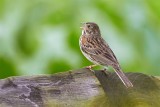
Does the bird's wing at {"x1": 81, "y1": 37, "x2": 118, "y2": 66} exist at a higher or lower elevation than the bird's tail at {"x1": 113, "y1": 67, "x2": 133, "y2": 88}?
lower

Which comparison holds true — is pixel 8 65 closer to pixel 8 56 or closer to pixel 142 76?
pixel 8 56

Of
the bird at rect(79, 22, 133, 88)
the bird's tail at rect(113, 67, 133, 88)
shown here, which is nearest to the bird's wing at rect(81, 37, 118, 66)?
the bird at rect(79, 22, 133, 88)

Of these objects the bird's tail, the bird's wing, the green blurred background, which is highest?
the green blurred background

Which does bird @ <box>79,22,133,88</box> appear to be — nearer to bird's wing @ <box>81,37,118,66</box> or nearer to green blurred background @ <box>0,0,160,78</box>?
bird's wing @ <box>81,37,118,66</box>

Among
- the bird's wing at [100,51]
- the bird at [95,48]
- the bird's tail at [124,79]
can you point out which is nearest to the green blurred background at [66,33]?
the bird's tail at [124,79]

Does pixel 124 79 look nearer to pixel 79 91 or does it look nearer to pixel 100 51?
pixel 79 91

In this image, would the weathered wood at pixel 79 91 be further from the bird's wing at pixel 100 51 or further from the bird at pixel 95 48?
the bird's wing at pixel 100 51

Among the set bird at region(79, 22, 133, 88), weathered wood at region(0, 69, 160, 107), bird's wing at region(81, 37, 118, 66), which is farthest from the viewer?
bird's wing at region(81, 37, 118, 66)
